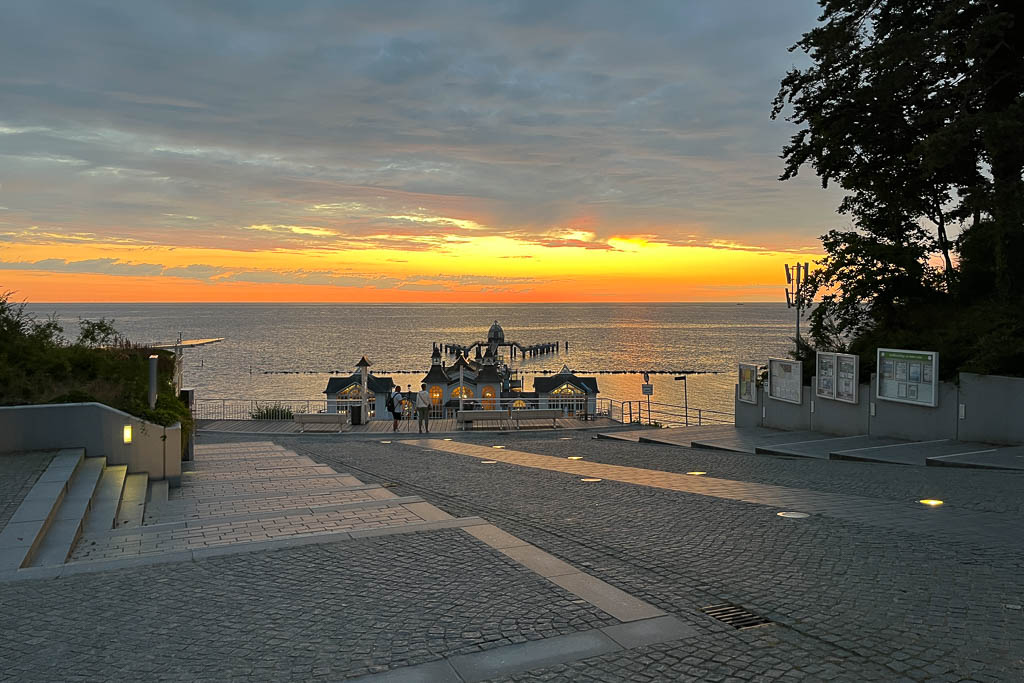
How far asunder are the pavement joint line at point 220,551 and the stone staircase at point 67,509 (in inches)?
10.7

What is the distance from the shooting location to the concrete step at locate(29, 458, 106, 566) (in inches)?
262

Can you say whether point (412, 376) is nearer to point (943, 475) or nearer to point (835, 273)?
point (835, 273)

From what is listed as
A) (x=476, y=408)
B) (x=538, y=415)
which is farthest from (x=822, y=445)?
(x=476, y=408)

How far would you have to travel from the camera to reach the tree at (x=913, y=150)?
17.0 meters

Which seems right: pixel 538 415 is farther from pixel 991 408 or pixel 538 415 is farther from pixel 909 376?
pixel 991 408

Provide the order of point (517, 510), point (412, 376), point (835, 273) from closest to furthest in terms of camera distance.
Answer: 1. point (517, 510)
2. point (835, 273)
3. point (412, 376)

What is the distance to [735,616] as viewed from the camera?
5.01 metres

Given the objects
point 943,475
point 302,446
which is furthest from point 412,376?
point 943,475

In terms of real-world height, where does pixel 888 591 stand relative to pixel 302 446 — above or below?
above

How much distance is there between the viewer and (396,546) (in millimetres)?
6719

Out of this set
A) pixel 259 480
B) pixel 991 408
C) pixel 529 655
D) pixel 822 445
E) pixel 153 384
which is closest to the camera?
pixel 529 655

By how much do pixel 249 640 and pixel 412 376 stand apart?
98631mm

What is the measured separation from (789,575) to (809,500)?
11.1 feet

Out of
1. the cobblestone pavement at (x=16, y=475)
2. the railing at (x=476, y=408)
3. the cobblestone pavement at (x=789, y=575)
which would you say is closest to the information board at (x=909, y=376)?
the cobblestone pavement at (x=789, y=575)
